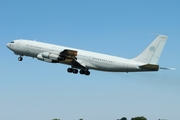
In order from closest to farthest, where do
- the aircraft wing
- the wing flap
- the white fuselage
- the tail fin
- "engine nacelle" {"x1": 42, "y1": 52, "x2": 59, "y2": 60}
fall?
the wing flap → the tail fin → the white fuselage → the aircraft wing → "engine nacelle" {"x1": 42, "y1": 52, "x2": 59, "y2": 60}

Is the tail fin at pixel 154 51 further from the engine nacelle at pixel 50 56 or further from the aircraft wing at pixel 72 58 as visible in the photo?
the engine nacelle at pixel 50 56

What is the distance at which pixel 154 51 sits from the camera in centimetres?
10044

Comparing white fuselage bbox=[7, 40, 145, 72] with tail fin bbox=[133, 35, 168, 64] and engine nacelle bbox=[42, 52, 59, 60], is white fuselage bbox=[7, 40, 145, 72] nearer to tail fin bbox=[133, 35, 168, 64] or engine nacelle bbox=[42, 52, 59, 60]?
engine nacelle bbox=[42, 52, 59, 60]

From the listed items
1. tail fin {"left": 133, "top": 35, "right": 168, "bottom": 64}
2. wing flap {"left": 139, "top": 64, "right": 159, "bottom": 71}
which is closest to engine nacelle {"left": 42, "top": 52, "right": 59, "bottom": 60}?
tail fin {"left": 133, "top": 35, "right": 168, "bottom": 64}

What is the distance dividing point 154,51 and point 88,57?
52.5 ft

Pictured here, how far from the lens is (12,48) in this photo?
120500 millimetres

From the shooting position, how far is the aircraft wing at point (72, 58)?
108 m

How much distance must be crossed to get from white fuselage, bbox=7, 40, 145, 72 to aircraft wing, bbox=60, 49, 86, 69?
34cm

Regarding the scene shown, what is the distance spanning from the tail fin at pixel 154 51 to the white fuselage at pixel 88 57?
6.66 ft

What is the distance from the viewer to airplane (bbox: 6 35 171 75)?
10012cm

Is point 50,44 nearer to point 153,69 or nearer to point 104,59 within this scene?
point 104,59

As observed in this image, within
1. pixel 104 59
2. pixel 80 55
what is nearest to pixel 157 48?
pixel 104 59

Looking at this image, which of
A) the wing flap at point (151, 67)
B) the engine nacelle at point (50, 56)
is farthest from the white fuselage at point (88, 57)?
the wing flap at point (151, 67)

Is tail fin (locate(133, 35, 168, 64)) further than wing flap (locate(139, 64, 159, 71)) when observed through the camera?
Yes
